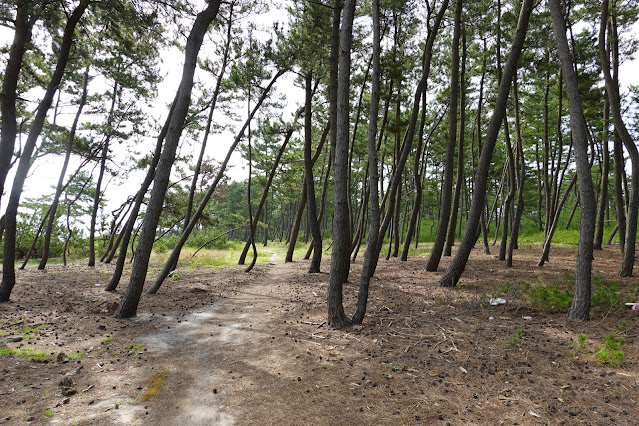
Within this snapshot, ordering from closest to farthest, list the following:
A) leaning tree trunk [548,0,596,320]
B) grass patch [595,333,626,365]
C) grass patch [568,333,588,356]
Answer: grass patch [595,333,626,365] < grass patch [568,333,588,356] < leaning tree trunk [548,0,596,320]

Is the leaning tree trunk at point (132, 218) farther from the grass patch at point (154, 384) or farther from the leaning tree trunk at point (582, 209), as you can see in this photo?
the leaning tree trunk at point (582, 209)

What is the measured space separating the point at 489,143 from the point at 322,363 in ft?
20.5

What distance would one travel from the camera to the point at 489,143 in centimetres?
755

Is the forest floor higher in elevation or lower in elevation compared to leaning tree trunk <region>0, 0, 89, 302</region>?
lower

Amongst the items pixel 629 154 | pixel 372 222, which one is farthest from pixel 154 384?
pixel 629 154

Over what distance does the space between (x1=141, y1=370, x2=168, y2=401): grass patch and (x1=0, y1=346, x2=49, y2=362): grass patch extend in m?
1.62

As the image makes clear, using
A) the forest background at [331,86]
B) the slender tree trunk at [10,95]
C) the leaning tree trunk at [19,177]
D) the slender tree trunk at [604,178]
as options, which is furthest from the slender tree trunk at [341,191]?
the slender tree trunk at [604,178]

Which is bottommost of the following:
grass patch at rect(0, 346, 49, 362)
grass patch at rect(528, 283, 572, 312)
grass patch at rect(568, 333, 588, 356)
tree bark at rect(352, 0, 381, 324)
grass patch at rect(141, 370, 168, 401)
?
grass patch at rect(141, 370, 168, 401)

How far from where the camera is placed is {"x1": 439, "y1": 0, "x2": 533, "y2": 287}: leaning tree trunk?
7298mm

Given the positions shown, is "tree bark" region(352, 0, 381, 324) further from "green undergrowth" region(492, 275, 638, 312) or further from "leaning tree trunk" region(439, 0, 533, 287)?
"green undergrowth" region(492, 275, 638, 312)

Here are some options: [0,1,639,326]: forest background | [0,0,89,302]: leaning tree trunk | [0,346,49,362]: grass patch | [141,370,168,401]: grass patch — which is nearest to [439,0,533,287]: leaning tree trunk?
[0,1,639,326]: forest background

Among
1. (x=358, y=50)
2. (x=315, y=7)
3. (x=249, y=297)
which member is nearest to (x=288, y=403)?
(x=249, y=297)

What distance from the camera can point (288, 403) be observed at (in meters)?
3.39

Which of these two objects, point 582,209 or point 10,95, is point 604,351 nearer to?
point 582,209
